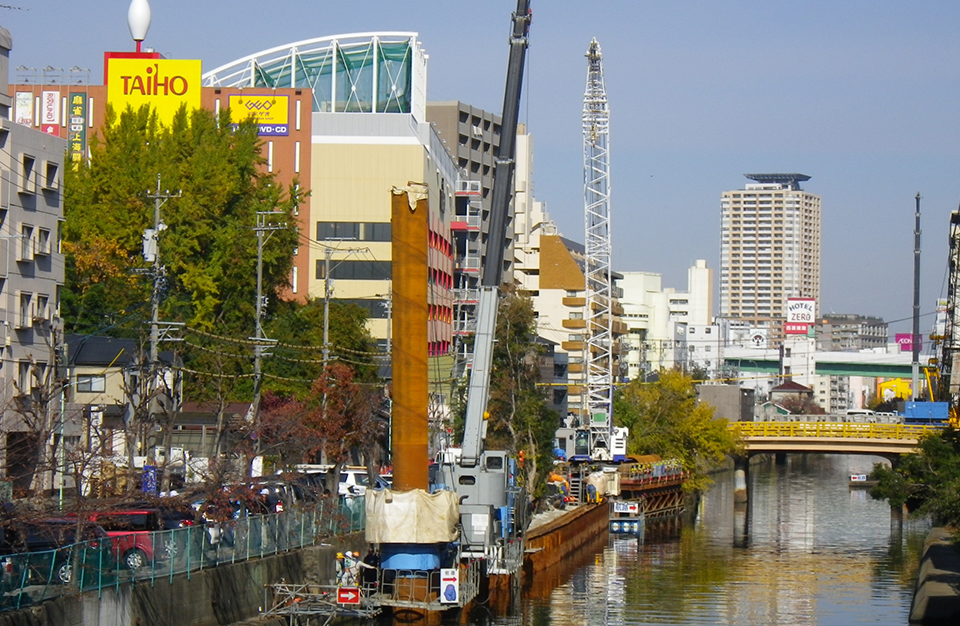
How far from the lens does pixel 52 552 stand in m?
29.9

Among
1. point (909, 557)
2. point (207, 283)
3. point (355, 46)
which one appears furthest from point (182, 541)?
point (355, 46)

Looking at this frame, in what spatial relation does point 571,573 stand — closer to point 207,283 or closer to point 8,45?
point 207,283

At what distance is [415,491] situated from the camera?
41.0 m

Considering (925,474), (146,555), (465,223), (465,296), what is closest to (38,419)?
(146,555)

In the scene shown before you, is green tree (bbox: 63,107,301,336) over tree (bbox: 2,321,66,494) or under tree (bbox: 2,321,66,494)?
over

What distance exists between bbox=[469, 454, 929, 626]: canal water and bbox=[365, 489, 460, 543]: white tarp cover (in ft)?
30.3

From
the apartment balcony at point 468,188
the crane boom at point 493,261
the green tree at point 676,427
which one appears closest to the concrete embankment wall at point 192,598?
the crane boom at point 493,261

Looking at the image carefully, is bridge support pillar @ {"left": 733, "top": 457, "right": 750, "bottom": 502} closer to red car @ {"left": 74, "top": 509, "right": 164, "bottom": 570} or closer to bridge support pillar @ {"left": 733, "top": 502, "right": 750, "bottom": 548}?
bridge support pillar @ {"left": 733, "top": 502, "right": 750, "bottom": 548}

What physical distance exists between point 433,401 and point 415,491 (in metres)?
44.3

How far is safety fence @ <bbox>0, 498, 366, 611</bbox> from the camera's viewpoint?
29141 mm

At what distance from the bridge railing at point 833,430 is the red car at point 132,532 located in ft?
264

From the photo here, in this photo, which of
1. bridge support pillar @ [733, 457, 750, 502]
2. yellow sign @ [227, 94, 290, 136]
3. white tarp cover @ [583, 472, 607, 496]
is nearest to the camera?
white tarp cover @ [583, 472, 607, 496]

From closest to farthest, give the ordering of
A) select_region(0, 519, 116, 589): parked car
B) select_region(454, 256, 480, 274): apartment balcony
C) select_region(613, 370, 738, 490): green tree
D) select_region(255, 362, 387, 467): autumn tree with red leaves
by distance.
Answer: select_region(0, 519, 116, 589): parked car, select_region(255, 362, 387, 467): autumn tree with red leaves, select_region(613, 370, 738, 490): green tree, select_region(454, 256, 480, 274): apartment balcony

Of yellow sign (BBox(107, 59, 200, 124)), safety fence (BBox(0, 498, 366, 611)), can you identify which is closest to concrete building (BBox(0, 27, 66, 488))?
safety fence (BBox(0, 498, 366, 611))
